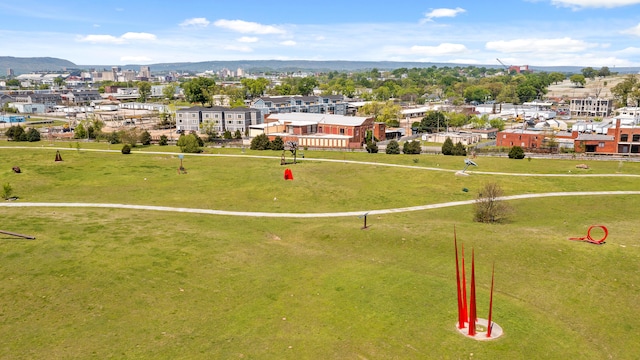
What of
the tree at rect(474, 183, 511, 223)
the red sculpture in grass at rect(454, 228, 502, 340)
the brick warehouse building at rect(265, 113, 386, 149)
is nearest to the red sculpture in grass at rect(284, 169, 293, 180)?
the tree at rect(474, 183, 511, 223)

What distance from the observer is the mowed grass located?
83.6 ft

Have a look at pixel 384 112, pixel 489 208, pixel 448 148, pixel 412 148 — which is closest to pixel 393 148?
pixel 412 148

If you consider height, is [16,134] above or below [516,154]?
above

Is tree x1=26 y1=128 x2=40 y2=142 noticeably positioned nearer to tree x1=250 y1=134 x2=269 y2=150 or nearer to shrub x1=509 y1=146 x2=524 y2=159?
tree x1=250 y1=134 x2=269 y2=150

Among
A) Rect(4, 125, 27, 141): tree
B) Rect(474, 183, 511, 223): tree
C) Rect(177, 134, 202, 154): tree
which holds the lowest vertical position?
Rect(474, 183, 511, 223): tree

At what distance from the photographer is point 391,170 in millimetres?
73062

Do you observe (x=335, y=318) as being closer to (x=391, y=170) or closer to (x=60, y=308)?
(x=60, y=308)

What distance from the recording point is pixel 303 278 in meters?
34.6

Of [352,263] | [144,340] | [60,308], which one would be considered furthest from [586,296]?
[60,308]

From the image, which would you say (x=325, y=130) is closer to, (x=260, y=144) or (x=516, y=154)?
(x=260, y=144)

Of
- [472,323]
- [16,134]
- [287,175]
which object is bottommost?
[472,323]

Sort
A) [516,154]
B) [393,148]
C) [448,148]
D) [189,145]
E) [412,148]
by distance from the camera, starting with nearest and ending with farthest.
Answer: [516,154] < [448,148] < [412,148] < [393,148] < [189,145]

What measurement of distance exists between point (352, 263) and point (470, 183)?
113 ft

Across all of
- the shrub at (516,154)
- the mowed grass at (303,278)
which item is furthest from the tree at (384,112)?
the mowed grass at (303,278)
